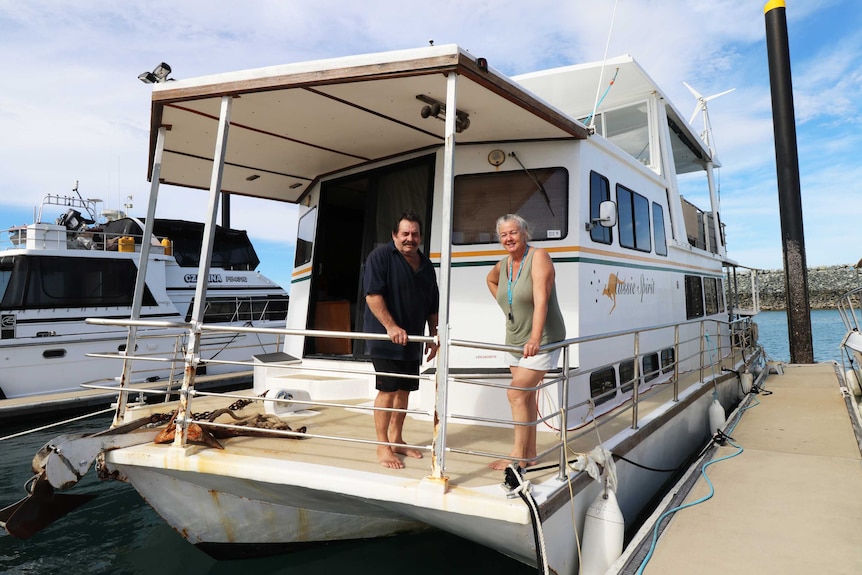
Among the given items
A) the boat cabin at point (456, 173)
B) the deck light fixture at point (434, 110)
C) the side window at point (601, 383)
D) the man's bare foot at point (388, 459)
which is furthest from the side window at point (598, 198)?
the man's bare foot at point (388, 459)

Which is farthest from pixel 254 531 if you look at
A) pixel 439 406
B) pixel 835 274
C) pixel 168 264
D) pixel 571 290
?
pixel 835 274

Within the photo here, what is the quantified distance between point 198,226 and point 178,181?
12.6 metres

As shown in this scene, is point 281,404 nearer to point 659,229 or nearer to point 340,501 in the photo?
point 340,501

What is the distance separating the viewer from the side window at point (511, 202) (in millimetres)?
5180

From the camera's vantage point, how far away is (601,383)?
5.55 metres

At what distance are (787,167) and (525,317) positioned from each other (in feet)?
37.9

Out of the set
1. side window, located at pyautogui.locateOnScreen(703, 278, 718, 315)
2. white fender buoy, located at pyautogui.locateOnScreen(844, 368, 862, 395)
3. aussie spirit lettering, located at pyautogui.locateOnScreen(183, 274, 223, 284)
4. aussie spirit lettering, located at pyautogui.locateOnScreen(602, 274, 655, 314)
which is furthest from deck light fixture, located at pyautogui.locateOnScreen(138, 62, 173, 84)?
aussie spirit lettering, located at pyautogui.locateOnScreen(183, 274, 223, 284)

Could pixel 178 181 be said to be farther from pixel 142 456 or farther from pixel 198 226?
pixel 198 226

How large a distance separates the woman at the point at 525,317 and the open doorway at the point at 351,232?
6.39ft

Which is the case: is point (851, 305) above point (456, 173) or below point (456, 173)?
below

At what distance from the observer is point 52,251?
13.0 meters

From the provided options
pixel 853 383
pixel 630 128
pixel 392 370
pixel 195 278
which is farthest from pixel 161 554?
pixel 195 278

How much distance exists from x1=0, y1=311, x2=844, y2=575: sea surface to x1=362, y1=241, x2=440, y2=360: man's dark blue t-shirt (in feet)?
6.36

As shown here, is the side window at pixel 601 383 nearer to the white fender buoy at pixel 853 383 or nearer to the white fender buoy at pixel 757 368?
the white fender buoy at pixel 853 383
